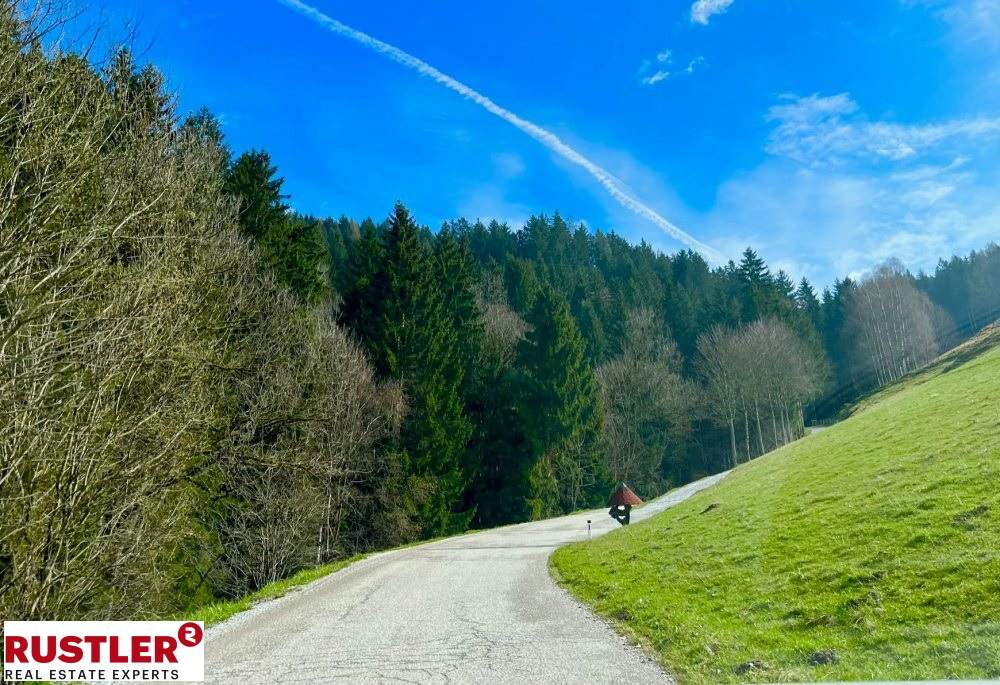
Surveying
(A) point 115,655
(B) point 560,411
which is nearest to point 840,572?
(A) point 115,655

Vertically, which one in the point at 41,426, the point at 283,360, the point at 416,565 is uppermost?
the point at 283,360

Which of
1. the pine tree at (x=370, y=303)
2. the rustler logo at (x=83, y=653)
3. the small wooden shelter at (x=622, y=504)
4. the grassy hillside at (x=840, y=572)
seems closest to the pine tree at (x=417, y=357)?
the pine tree at (x=370, y=303)

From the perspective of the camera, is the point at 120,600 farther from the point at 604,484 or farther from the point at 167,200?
the point at 604,484

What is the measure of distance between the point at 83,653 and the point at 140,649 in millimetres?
499

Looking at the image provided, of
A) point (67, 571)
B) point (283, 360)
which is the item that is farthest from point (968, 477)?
point (283, 360)

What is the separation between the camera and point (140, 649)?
20.8 ft

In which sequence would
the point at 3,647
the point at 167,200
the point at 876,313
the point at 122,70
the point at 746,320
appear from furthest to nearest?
the point at 746,320 → the point at 876,313 → the point at 167,200 → the point at 122,70 → the point at 3,647

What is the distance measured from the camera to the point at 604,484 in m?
48.4

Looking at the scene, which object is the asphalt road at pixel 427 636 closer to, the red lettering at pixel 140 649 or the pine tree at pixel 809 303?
the red lettering at pixel 140 649

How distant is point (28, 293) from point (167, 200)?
20.6ft

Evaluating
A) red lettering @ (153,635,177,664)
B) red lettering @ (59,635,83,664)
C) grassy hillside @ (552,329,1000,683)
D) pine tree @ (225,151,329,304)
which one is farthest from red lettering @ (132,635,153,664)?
pine tree @ (225,151,329,304)

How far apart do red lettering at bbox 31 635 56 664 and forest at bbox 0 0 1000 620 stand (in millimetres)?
312

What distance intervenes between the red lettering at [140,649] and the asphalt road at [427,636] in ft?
3.17

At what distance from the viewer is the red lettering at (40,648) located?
19.4 feet
